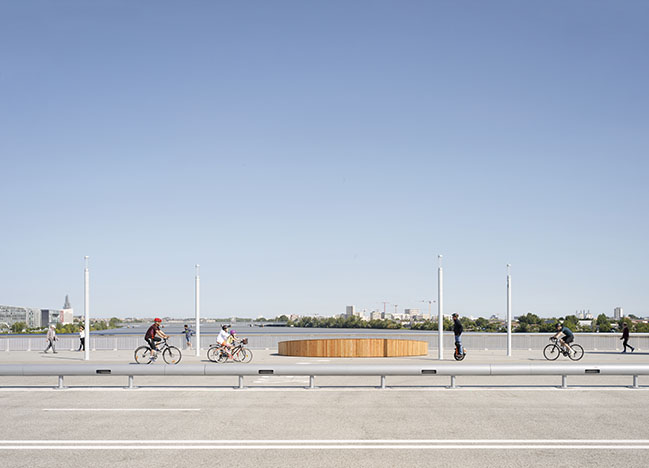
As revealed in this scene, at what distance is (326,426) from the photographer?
10820mm

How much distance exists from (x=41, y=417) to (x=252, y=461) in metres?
5.54

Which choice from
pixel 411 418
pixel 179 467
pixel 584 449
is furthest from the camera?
pixel 411 418

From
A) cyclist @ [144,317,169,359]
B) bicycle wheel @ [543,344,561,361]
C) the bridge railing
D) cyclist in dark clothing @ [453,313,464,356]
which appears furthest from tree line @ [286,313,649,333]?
cyclist @ [144,317,169,359]

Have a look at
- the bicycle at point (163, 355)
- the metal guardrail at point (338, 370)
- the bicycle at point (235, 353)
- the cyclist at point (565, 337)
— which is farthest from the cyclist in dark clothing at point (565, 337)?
the bicycle at point (163, 355)

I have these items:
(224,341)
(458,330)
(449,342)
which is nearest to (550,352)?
(458,330)

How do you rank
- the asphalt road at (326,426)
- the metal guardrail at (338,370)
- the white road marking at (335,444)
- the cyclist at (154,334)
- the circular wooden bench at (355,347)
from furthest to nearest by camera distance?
1. the circular wooden bench at (355,347)
2. the cyclist at (154,334)
3. the metal guardrail at (338,370)
4. the white road marking at (335,444)
5. the asphalt road at (326,426)

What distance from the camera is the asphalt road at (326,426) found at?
28.1 ft

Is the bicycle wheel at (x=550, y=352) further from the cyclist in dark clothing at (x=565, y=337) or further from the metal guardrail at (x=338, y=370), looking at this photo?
the metal guardrail at (x=338, y=370)

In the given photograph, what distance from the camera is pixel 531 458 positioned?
27.9ft

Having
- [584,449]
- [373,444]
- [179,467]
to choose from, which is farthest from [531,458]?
[179,467]

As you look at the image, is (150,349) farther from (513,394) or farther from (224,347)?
(513,394)

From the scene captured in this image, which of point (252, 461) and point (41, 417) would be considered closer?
point (252, 461)

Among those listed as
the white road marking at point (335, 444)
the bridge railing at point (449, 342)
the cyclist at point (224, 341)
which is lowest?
the bridge railing at point (449, 342)

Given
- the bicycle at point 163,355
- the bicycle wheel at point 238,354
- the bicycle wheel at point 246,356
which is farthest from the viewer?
the bicycle wheel at point 246,356
